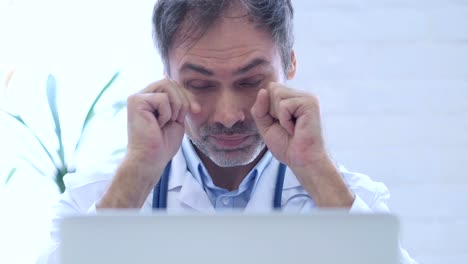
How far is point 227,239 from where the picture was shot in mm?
563

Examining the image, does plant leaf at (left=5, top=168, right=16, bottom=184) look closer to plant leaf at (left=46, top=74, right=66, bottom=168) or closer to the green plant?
the green plant

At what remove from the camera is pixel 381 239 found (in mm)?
572

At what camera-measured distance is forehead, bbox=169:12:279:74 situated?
168 cm

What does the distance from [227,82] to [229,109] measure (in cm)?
7

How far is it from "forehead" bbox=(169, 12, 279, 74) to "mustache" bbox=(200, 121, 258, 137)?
14 cm

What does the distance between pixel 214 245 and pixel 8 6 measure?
2.85m

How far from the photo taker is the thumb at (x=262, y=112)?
1.62m

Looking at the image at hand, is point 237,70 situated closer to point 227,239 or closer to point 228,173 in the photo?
point 228,173

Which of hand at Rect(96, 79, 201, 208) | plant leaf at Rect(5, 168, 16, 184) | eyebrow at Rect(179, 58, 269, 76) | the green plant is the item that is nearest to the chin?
hand at Rect(96, 79, 201, 208)

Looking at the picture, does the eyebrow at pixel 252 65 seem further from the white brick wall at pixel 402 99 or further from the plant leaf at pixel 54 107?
the plant leaf at pixel 54 107

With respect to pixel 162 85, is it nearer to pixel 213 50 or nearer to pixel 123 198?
pixel 213 50

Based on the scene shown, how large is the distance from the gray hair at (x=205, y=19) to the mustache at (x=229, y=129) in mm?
233

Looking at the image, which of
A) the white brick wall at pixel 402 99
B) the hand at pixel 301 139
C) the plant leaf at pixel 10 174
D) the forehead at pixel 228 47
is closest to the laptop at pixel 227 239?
the hand at pixel 301 139

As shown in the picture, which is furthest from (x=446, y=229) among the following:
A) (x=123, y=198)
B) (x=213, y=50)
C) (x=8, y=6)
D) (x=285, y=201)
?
(x=8, y=6)
